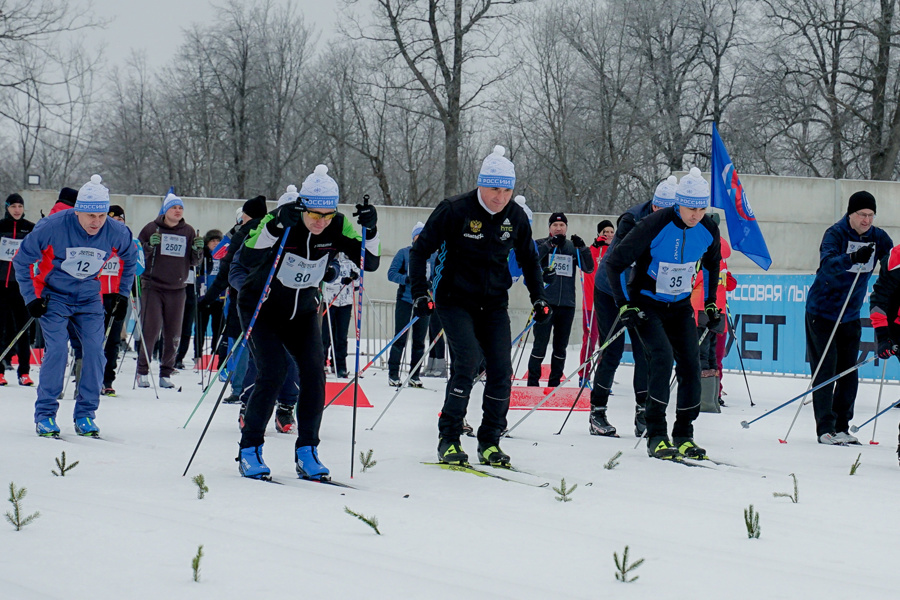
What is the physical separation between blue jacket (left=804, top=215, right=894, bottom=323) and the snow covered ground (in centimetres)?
108

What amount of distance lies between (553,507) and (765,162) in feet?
85.3

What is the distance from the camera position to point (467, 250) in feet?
A: 19.7

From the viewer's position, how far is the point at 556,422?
28.6 ft

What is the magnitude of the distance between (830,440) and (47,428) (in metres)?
5.63

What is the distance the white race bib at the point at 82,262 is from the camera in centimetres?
716

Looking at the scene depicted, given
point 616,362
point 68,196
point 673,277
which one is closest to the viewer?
point 673,277

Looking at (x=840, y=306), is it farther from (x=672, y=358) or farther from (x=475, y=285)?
(x=475, y=285)

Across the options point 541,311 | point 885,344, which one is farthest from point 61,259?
point 885,344

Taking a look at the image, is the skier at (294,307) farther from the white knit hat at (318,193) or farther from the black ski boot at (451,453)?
the black ski boot at (451,453)

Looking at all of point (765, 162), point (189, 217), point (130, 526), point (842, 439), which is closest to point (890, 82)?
point (765, 162)

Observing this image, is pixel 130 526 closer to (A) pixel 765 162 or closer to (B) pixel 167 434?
(B) pixel 167 434

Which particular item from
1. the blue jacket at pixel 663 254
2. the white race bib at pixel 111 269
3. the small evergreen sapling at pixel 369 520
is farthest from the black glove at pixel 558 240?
the small evergreen sapling at pixel 369 520

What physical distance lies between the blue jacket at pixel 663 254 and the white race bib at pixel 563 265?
506 cm

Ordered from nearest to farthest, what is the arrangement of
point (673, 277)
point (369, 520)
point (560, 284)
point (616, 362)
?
1. point (369, 520)
2. point (673, 277)
3. point (616, 362)
4. point (560, 284)
